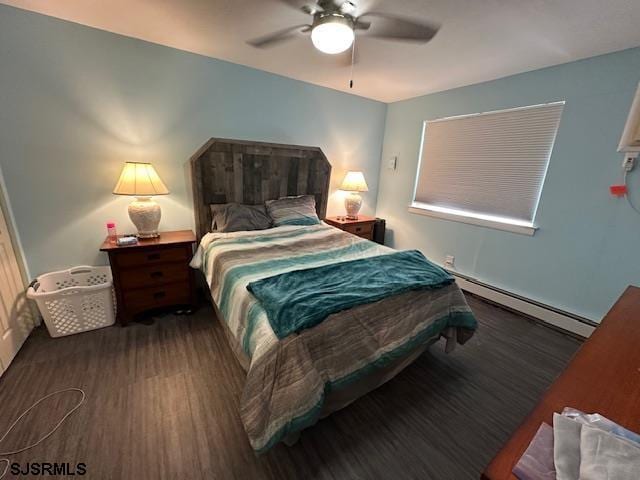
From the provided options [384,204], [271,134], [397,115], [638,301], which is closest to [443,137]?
[397,115]

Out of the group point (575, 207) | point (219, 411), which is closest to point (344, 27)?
point (219, 411)

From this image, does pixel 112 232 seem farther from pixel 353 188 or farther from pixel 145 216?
pixel 353 188

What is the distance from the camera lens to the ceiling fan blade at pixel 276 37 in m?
1.89

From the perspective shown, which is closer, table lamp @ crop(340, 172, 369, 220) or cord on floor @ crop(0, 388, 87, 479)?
cord on floor @ crop(0, 388, 87, 479)

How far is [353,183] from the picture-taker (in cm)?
343

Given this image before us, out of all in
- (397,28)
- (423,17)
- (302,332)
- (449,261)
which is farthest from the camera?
(449,261)

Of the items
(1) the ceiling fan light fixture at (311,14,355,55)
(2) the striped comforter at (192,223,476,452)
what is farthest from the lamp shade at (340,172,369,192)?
(1) the ceiling fan light fixture at (311,14,355,55)

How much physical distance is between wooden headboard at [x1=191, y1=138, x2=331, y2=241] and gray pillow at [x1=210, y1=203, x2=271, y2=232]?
13 centimetres

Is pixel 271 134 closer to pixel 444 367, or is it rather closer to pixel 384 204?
pixel 384 204

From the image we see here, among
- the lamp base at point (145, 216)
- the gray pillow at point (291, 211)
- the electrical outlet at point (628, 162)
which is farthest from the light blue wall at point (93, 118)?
the electrical outlet at point (628, 162)

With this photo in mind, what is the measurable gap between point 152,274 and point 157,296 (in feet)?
0.69

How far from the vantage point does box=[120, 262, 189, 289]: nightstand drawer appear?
2.15 m

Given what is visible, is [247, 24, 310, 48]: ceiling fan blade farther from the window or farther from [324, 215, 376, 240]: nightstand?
the window

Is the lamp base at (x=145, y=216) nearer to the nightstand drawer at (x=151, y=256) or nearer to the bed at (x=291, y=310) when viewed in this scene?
the nightstand drawer at (x=151, y=256)
